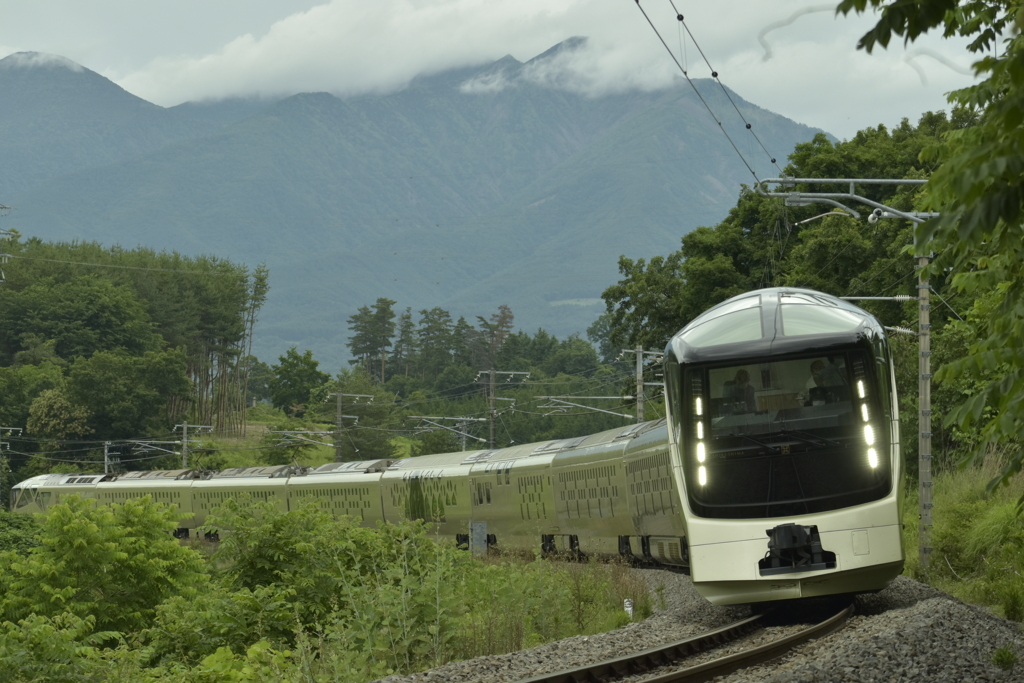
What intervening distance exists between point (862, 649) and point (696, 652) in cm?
223

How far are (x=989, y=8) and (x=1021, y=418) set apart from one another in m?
3.14

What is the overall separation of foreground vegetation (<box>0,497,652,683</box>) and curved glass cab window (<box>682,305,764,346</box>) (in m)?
4.12

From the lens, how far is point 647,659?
1220 cm

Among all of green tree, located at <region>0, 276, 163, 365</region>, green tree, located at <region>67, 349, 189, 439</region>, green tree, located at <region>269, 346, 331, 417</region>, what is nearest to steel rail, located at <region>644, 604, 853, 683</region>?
green tree, located at <region>67, 349, 189, 439</region>

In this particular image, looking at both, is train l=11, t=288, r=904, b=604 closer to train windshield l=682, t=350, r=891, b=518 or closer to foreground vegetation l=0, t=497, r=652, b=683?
train windshield l=682, t=350, r=891, b=518

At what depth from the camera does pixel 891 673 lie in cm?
1062

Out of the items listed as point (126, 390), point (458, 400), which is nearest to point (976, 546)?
point (126, 390)

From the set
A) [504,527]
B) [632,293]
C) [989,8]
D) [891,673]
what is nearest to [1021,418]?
[989,8]

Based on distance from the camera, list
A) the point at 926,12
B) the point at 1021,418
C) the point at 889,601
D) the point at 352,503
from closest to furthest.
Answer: the point at 926,12 < the point at 1021,418 < the point at 889,601 < the point at 352,503

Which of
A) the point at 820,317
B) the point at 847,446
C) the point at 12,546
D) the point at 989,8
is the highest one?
the point at 989,8

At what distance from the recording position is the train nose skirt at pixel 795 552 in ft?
44.0

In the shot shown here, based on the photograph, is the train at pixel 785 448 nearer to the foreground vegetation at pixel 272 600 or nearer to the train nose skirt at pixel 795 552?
the train nose skirt at pixel 795 552

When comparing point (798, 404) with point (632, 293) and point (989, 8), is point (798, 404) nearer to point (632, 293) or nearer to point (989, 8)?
point (989, 8)

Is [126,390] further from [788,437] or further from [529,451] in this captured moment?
[788,437]
